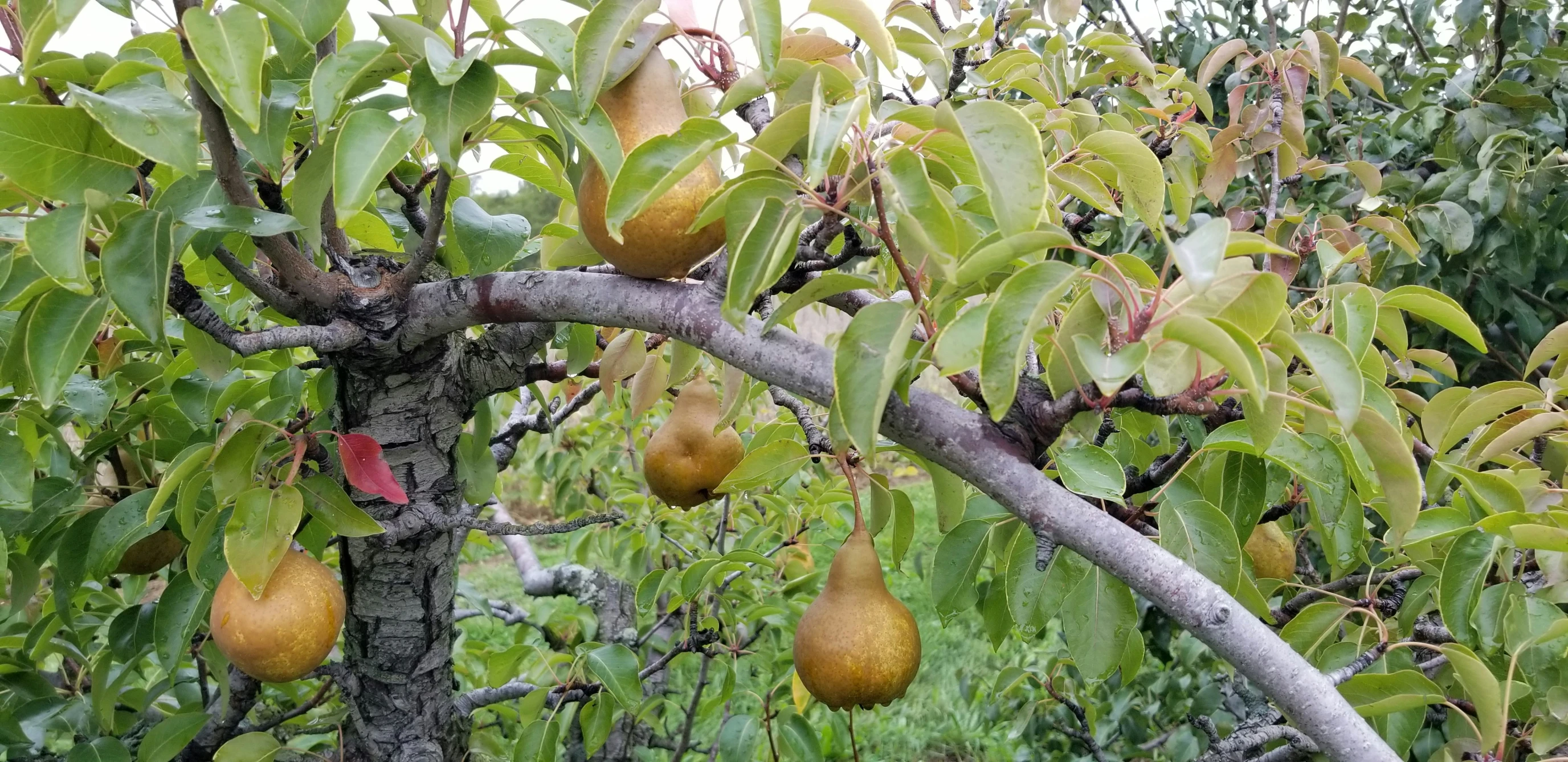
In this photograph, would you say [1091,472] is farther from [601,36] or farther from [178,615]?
[178,615]

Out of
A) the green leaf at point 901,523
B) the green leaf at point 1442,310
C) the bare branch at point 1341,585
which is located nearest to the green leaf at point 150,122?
the green leaf at point 901,523

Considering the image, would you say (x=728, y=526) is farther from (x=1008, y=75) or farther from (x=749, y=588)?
(x=1008, y=75)

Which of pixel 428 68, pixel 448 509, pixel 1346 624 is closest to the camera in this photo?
pixel 428 68

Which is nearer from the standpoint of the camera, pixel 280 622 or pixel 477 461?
pixel 280 622

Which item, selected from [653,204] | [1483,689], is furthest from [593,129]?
[1483,689]

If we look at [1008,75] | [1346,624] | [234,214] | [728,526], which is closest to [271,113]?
[234,214]

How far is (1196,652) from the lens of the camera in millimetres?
2174

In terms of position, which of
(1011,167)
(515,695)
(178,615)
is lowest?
(515,695)

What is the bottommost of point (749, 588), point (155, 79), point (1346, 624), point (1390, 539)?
point (749, 588)

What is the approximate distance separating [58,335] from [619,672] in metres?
0.81

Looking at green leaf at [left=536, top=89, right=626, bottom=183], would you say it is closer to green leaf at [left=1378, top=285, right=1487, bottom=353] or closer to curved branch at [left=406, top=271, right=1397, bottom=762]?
curved branch at [left=406, top=271, right=1397, bottom=762]

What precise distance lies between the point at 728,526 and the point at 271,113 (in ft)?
6.49

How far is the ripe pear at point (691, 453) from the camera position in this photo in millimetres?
1580

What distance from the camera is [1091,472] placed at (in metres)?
0.87
